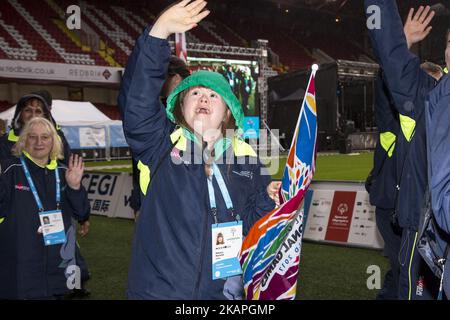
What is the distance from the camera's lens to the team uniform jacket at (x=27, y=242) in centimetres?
299

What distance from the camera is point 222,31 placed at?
97.2 ft

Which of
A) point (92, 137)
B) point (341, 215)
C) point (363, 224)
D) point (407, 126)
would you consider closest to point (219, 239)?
point (407, 126)

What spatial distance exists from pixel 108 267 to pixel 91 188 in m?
4.05

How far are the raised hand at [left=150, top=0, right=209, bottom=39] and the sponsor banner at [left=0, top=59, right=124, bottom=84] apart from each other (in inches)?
767

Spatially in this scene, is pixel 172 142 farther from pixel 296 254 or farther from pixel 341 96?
pixel 341 96

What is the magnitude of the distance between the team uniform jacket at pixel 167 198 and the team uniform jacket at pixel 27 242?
1420mm

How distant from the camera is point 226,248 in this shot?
1.88 metres

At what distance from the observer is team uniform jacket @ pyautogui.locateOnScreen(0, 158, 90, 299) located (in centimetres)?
299

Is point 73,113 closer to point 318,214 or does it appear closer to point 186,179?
point 318,214

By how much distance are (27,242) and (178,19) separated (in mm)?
1980

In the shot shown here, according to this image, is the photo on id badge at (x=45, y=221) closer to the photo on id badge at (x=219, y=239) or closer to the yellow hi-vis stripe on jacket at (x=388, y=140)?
the photo on id badge at (x=219, y=239)

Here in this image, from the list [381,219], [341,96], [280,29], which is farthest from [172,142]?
[280,29]

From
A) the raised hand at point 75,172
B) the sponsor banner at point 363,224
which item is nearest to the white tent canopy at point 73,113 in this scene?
the sponsor banner at point 363,224

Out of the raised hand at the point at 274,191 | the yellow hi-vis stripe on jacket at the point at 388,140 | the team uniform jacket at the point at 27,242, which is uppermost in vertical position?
the yellow hi-vis stripe on jacket at the point at 388,140
